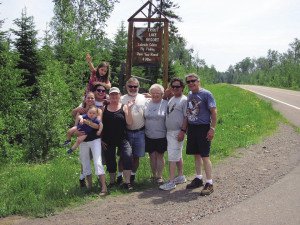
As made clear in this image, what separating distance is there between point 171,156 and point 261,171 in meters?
2.04

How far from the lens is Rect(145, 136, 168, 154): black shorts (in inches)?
287

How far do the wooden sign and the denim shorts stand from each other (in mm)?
3394

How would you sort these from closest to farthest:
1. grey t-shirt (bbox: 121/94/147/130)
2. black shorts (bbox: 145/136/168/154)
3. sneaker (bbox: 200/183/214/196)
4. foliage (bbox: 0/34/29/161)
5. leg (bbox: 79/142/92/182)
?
sneaker (bbox: 200/183/214/196)
leg (bbox: 79/142/92/182)
grey t-shirt (bbox: 121/94/147/130)
black shorts (bbox: 145/136/168/154)
foliage (bbox: 0/34/29/161)

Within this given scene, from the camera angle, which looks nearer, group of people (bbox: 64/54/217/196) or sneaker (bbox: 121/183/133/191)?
group of people (bbox: 64/54/217/196)

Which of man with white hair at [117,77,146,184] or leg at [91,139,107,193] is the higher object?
man with white hair at [117,77,146,184]

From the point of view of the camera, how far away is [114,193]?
Answer: 264 inches

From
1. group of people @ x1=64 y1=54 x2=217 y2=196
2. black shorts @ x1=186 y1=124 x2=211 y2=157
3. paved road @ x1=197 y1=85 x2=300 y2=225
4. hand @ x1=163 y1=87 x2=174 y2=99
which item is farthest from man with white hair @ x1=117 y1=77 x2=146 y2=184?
paved road @ x1=197 y1=85 x2=300 y2=225

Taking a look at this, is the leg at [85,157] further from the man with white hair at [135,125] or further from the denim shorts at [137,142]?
the denim shorts at [137,142]

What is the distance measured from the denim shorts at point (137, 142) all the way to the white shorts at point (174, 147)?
0.49m

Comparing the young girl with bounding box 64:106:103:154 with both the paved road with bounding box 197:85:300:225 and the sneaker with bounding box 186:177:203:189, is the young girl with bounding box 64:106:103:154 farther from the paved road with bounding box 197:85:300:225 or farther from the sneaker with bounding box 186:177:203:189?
the paved road with bounding box 197:85:300:225

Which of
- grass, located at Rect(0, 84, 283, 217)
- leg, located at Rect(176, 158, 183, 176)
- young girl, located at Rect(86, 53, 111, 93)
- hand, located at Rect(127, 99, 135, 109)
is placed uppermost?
young girl, located at Rect(86, 53, 111, 93)

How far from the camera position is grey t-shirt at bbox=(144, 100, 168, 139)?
7203mm

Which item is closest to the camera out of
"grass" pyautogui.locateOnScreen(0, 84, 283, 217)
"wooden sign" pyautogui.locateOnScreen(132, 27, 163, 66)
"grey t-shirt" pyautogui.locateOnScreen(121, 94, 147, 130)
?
"grass" pyautogui.locateOnScreen(0, 84, 283, 217)

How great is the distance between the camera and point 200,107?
680 centimetres
